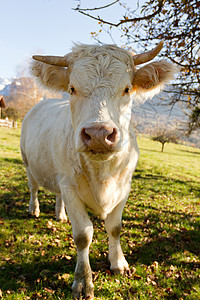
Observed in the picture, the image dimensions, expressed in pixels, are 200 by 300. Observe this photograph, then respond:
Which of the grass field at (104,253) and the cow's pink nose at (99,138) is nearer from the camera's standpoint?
the cow's pink nose at (99,138)

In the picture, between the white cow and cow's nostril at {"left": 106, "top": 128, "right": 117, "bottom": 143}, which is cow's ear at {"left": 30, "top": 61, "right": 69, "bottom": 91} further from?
cow's nostril at {"left": 106, "top": 128, "right": 117, "bottom": 143}

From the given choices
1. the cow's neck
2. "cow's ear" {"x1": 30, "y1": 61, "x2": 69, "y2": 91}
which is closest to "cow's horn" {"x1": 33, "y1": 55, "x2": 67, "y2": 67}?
"cow's ear" {"x1": 30, "y1": 61, "x2": 69, "y2": 91}

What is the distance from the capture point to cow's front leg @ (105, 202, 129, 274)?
3312 millimetres

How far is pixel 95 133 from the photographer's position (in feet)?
6.72

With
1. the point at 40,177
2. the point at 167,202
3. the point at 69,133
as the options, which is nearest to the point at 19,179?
the point at 40,177

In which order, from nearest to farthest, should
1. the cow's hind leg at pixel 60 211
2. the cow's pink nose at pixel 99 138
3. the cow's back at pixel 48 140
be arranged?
the cow's pink nose at pixel 99 138, the cow's back at pixel 48 140, the cow's hind leg at pixel 60 211

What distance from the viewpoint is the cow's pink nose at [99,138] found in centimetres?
205

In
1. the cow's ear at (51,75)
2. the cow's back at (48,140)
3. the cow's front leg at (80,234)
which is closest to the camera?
the cow's front leg at (80,234)

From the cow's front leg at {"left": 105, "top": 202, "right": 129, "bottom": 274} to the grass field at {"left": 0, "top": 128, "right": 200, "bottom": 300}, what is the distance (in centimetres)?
12

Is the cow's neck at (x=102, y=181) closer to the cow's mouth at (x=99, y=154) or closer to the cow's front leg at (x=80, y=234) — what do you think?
the cow's front leg at (x=80, y=234)

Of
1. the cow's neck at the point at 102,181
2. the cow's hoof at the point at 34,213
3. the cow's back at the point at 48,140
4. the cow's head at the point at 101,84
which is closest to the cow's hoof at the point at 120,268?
the cow's neck at the point at 102,181

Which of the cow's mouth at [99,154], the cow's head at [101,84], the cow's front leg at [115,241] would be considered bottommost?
the cow's front leg at [115,241]

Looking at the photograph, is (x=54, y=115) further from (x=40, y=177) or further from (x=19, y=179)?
→ (x=19, y=179)

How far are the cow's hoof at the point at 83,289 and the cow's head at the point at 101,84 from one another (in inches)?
67.6
